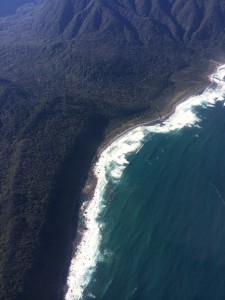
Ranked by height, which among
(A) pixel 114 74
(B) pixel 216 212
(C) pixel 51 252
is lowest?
(B) pixel 216 212

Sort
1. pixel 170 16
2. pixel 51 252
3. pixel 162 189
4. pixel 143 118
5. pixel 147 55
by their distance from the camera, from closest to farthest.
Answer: pixel 51 252 < pixel 162 189 < pixel 143 118 < pixel 147 55 < pixel 170 16

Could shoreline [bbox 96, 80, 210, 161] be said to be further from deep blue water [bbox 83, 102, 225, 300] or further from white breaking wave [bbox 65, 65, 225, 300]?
deep blue water [bbox 83, 102, 225, 300]

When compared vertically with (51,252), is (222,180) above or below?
below

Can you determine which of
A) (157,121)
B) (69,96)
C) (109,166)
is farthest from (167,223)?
(69,96)

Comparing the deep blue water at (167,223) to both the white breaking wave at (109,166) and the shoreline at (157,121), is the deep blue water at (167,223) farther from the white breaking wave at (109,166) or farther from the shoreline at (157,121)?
the shoreline at (157,121)

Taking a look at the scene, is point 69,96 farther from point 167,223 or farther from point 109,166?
point 167,223

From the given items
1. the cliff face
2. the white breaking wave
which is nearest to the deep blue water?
the white breaking wave

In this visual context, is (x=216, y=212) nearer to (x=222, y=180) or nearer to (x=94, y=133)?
(x=222, y=180)

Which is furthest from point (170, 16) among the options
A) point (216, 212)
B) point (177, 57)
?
point (216, 212)
